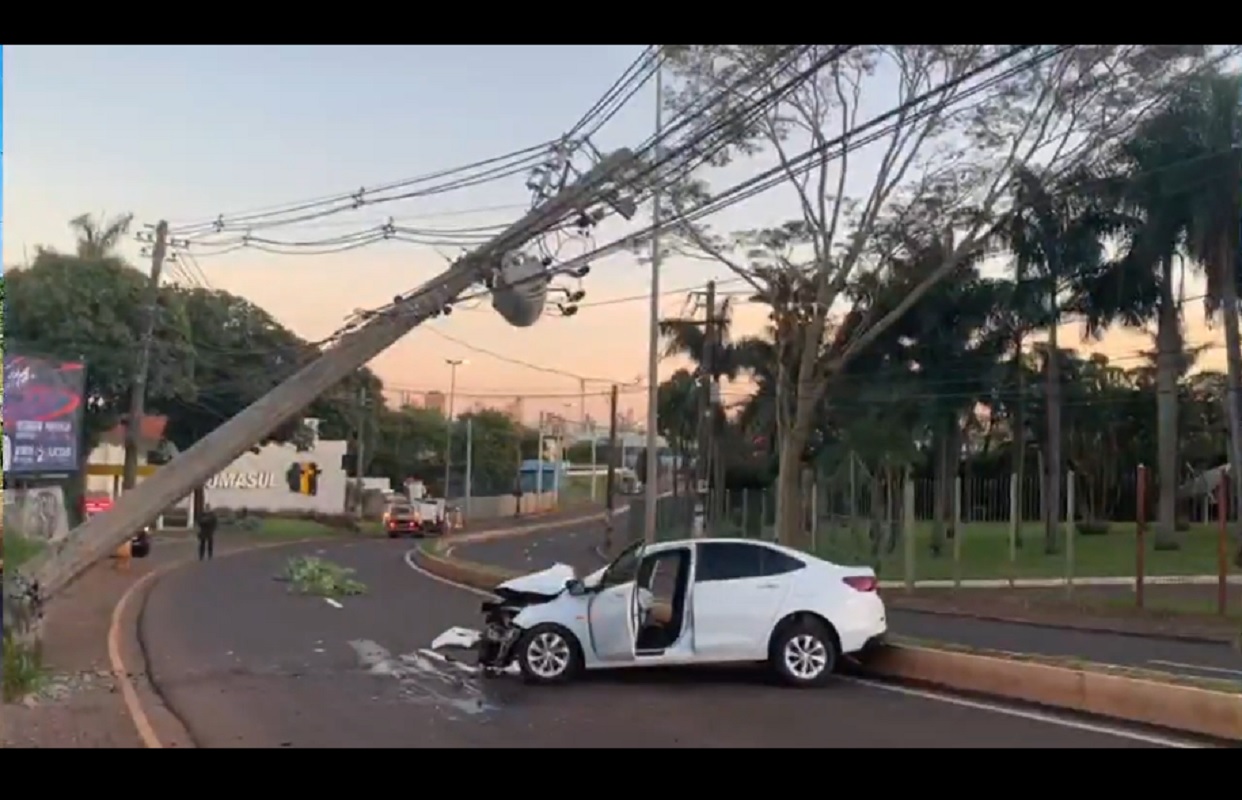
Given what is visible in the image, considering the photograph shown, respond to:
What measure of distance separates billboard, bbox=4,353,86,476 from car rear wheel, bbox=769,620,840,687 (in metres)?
17.2

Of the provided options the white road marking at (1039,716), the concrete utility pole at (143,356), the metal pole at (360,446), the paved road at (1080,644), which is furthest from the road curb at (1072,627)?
the metal pole at (360,446)

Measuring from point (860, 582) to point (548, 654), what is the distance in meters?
3.05

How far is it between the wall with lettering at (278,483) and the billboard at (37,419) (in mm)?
55221

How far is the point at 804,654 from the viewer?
1341 cm

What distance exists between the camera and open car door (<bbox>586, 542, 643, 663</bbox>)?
13656 mm

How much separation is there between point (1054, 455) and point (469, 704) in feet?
98.9

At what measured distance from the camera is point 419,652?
17.5 metres

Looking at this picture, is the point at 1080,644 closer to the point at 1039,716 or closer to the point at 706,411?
the point at 1039,716

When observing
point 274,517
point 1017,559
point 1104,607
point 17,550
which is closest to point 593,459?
point 274,517

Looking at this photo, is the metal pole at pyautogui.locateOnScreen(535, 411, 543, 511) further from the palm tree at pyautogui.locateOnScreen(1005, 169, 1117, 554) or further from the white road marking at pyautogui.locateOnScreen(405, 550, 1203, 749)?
the white road marking at pyautogui.locateOnScreen(405, 550, 1203, 749)

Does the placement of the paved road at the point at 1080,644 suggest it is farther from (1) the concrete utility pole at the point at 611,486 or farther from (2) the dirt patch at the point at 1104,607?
(1) the concrete utility pole at the point at 611,486

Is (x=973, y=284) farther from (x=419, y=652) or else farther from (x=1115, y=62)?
(x=419, y=652)

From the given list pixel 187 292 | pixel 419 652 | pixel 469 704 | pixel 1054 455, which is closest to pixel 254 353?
pixel 187 292

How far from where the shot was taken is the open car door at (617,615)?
13.7m
